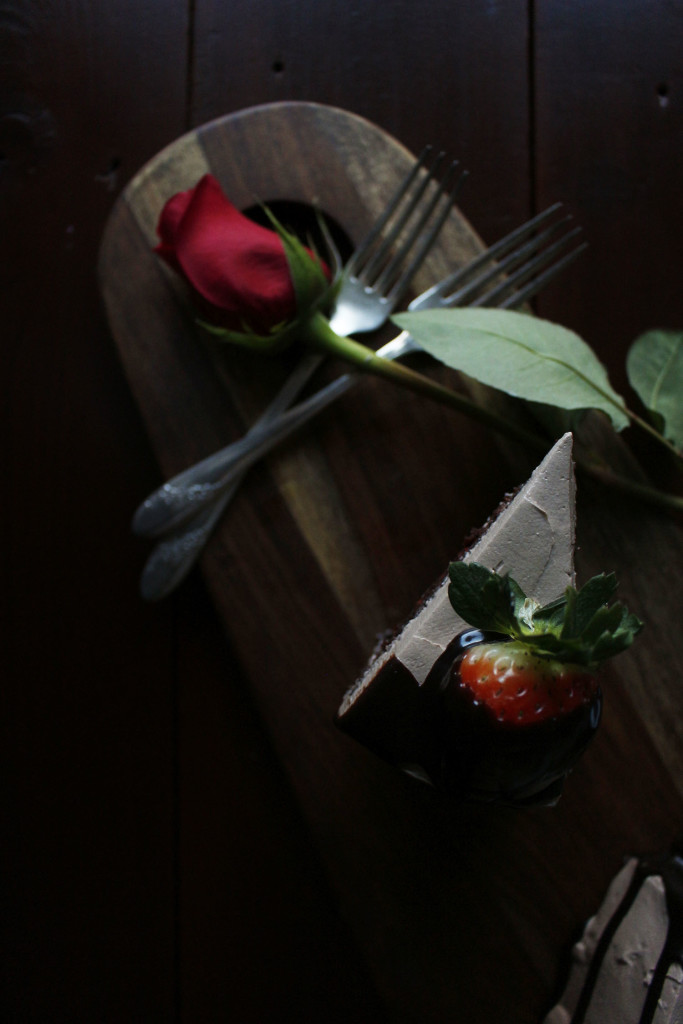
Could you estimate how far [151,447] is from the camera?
3.17ft

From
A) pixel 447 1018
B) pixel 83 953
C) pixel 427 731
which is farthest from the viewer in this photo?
pixel 83 953

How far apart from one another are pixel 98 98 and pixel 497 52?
0.53 metres

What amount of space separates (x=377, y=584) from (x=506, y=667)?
311 mm

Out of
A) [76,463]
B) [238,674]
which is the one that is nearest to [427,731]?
[238,674]

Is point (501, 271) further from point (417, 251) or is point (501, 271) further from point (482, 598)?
point (482, 598)

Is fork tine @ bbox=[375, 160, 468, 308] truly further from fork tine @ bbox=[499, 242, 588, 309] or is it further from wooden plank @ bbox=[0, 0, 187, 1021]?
wooden plank @ bbox=[0, 0, 187, 1021]

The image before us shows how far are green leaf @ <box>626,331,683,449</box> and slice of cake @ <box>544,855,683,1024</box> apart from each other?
48 centimetres

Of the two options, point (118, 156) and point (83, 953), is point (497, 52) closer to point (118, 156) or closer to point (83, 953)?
point (118, 156)

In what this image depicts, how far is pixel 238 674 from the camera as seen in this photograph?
0.99 m

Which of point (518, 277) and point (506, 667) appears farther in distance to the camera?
point (518, 277)

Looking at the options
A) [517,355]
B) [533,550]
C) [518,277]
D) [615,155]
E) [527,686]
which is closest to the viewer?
[527,686]

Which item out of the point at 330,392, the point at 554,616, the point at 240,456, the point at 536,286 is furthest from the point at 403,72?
the point at 554,616

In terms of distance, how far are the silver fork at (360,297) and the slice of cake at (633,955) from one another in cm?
64

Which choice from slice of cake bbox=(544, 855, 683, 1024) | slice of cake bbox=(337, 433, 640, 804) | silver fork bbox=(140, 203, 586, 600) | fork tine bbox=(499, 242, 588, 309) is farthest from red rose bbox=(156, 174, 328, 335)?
slice of cake bbox=(544, 855, 683, 1024)
